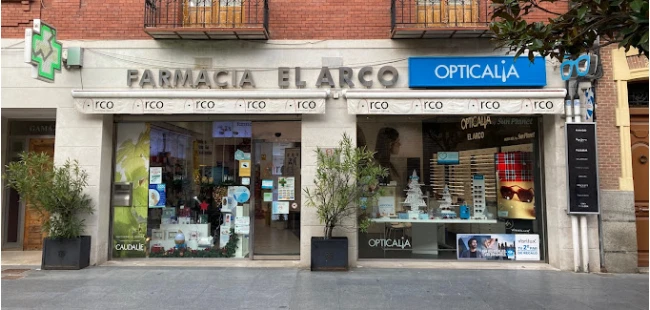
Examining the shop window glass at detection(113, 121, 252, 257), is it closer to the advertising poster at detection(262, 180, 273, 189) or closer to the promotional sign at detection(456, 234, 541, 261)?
the advertising poster at detection(262, 180, 273, 189)

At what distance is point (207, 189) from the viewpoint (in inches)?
336

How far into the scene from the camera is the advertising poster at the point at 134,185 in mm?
8289

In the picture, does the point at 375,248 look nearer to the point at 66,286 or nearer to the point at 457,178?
the point at 457,178

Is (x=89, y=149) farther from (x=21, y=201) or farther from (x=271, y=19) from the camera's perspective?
(x=271, y=19)

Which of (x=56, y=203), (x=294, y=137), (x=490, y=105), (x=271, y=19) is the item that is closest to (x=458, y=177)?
(x=490, y=105)

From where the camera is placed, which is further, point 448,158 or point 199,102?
point 448,158

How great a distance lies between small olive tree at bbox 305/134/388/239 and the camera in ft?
23.1

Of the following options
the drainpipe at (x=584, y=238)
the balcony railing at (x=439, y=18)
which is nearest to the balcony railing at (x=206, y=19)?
the balcony railing at (x=439, y=18)

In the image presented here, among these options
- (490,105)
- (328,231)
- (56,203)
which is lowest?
(328,231)

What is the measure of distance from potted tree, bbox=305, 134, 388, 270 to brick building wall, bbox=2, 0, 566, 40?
2295 mm

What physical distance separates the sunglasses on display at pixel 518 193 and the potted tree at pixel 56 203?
816cm

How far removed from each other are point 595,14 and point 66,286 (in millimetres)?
7943

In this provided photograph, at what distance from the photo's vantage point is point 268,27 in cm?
802

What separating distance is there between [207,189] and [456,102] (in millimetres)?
5271
